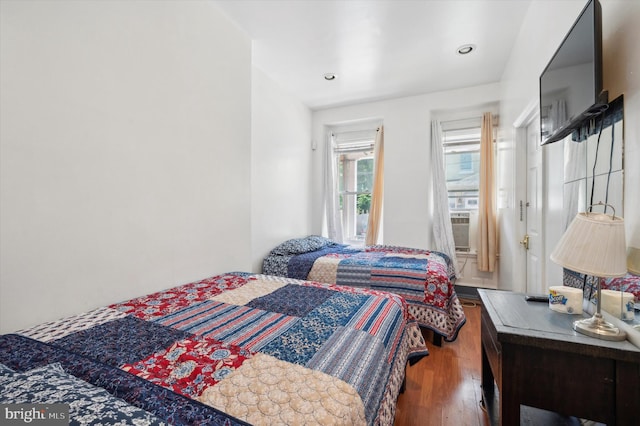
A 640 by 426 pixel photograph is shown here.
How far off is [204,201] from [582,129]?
2362mm

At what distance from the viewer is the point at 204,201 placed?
2127mm

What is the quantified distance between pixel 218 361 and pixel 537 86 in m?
2.66

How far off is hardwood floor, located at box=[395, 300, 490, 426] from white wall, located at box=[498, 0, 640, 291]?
91 cm

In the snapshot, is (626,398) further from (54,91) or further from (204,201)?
(54,91)

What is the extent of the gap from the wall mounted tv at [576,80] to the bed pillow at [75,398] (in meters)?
1.83

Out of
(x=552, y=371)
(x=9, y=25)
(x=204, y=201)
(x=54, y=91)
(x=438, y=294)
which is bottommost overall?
(x=438, y=294)

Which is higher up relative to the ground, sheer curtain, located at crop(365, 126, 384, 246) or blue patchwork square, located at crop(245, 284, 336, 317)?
sheer curtain, located at crop(365, 126, 384, 246)

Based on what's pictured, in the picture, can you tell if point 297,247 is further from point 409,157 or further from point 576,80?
point 576,80

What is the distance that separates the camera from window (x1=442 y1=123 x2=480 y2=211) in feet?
12.5

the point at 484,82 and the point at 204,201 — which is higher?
the point at 484,82

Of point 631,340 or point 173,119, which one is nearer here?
point 631,340

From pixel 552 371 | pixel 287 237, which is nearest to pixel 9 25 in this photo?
pixel 552 371

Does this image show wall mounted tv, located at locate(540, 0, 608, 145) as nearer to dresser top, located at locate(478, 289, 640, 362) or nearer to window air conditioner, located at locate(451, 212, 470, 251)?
dresser top, located at locate(478, 289, 640, 362)
